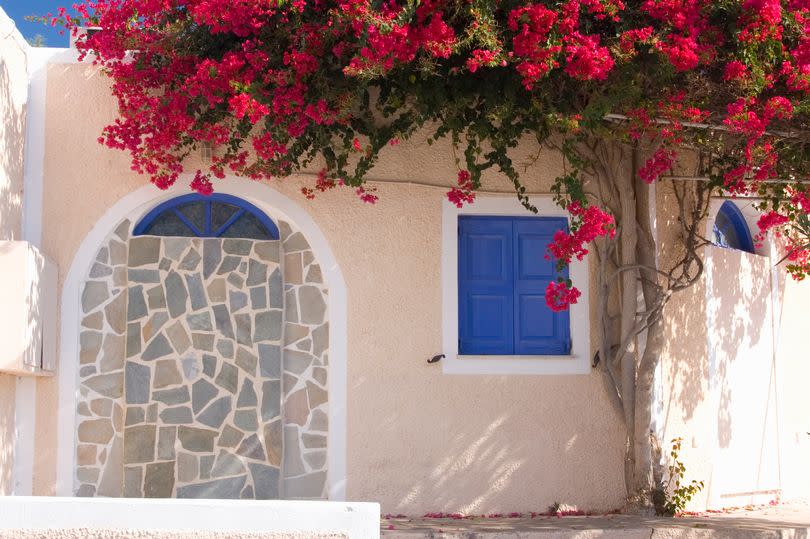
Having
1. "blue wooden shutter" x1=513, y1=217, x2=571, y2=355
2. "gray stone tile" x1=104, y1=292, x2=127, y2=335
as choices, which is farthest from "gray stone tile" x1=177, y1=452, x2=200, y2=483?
"blue wooden shutter" x1=513, y1=217, x2=571, y2=355

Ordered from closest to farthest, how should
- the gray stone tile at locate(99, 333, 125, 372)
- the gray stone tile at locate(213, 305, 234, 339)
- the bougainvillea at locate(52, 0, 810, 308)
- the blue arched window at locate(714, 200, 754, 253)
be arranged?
the bougainvillea at locate(52, 0, 810, 308) < the gray stone tile at locate(99, 333, 125, 372) < the gray stone tile at locate(213, 305, 234, 339) < the blue arched window at locate(714, 200, 754, 253)

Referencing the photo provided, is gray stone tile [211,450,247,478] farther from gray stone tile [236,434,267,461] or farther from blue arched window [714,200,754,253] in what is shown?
blue arched window [714,200,754,253]

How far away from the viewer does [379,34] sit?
7992mm

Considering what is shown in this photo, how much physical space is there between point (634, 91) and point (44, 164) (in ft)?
16.2

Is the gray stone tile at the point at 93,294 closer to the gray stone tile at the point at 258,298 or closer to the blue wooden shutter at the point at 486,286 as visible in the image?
the gray stone tile at the point at 258,298

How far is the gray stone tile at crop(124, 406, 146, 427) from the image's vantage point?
9820 mm

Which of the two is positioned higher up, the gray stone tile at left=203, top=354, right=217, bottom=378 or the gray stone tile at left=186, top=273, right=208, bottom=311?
the gray stone tile at left=186, top=273, right=208, bottom=311

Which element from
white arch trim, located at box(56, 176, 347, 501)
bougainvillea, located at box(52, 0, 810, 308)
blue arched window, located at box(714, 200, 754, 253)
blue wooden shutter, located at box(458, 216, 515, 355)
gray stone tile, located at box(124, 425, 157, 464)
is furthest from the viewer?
blue arched window, located at box(714, 200, 754, 253)

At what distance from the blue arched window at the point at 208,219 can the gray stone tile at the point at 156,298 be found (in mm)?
500

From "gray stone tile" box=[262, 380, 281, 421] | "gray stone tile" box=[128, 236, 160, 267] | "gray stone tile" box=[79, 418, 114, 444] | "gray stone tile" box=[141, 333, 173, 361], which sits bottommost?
"gray stone tile" box=[79, 418, 114, 444]

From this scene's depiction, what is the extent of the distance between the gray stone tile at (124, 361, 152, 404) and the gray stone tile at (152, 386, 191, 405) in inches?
3.5

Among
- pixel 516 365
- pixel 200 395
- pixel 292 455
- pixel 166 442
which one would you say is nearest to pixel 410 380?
pixel 516 365

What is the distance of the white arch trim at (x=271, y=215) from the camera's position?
9.66 m

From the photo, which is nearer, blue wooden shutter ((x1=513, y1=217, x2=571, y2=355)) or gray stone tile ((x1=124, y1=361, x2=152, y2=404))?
gray stone tile ((x1=124, y1=361, x2=152, y2=404))
